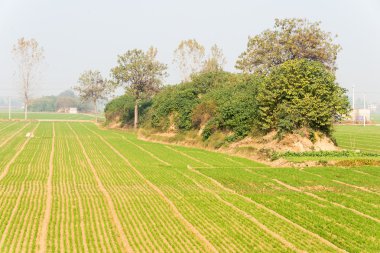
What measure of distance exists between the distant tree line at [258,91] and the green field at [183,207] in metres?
8.40

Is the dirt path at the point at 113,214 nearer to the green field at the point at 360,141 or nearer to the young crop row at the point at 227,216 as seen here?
the young crop row at the point at 227,216

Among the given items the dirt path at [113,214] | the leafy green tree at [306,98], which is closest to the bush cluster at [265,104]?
the leafy green tree at [306,98]

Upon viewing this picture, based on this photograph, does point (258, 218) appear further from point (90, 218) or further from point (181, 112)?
point (181, 112)

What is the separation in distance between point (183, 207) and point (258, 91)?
27061 mm

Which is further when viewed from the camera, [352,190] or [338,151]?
[338,151]

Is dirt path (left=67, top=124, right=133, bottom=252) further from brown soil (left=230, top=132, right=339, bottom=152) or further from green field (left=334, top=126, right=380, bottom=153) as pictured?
green field (left=334, top=126, right=380, bottom=153)

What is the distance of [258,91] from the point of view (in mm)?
46031

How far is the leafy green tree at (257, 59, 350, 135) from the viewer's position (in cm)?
4016

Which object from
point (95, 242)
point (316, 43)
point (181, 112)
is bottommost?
point (95, 242)

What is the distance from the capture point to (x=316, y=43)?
5991 cm

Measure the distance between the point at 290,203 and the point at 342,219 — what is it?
3.28 m

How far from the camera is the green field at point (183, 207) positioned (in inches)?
605

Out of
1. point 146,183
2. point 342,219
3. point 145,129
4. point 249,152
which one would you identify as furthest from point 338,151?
point 145,129

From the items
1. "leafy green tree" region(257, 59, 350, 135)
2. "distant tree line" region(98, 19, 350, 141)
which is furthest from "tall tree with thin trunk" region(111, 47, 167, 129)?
"leafy green tree" region(257, 59, 350, 135)
